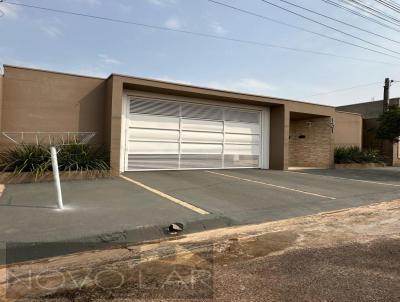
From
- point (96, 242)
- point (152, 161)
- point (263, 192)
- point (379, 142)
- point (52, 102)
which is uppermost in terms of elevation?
point (52, 102)

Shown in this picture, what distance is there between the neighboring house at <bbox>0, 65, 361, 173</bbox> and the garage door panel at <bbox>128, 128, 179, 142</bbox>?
0.04m

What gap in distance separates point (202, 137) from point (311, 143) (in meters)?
8.46

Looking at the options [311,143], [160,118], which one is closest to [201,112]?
[160,118]

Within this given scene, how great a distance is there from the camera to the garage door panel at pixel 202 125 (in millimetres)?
15008

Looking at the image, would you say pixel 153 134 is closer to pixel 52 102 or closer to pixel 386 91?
pixel 52 102

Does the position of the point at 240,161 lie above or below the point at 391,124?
below

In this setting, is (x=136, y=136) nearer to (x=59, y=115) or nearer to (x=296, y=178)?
(x=59, y=115)

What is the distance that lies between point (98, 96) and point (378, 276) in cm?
1104

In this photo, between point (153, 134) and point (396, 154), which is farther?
point (396, 154)

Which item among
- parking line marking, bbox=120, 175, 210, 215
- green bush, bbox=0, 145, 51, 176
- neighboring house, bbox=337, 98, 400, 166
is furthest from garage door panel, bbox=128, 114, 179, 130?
neighboring house, bbox=337, 98, 400, 166

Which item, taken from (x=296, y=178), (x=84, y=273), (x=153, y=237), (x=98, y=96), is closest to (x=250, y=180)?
(x=296, y=178)

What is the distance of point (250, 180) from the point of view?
41.9 ft

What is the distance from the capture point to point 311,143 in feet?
68.8

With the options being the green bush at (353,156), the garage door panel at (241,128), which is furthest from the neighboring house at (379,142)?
the garage door panel at (241,128)
